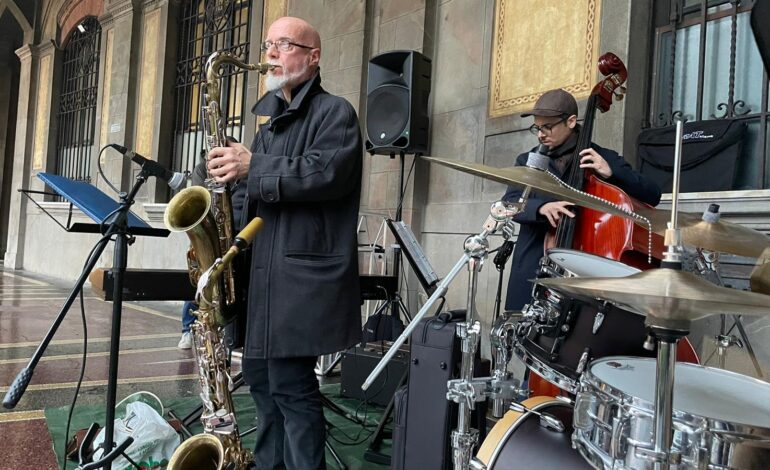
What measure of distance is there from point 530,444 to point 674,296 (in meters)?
0.76

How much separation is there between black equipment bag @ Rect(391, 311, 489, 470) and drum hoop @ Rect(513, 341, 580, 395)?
308 millimetres

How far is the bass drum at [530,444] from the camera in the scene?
60.6 inches

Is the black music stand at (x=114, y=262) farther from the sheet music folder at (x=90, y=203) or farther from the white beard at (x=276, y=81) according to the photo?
the white beard at (x=276, y=81)

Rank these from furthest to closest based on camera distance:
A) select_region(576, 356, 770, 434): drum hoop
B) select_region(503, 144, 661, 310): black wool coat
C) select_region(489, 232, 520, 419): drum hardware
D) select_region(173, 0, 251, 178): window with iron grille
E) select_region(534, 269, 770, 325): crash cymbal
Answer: select_region(173, 0, 251, 178): window with iron grille → select_region(503, 144, 661, 310): black wool coat → select_region(489, 232, 520, 419): drum hardware → select_region(576, 356, 770, 434): drum hoop → select_region(534, 269, 770, 325): crash cymbal

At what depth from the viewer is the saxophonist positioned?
188 cm

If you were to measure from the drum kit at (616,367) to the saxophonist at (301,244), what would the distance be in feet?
0.94

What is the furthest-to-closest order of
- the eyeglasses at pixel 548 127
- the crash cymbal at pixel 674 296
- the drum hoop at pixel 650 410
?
the eyeglasses at pixel 548 127 → the drum hoop at pixel 650 410 → the crash cymbal at pixel 674 296

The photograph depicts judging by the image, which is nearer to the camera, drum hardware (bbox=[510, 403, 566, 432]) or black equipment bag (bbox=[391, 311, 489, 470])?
drum hardware (bbox=[510, 403, 566, 432])

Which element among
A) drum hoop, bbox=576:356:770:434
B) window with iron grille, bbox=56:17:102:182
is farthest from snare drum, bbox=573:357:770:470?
window with iron grille, bbox=56:17:102:182

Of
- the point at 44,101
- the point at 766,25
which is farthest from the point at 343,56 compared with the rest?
the point at 44,101

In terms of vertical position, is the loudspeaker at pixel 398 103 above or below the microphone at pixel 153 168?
above

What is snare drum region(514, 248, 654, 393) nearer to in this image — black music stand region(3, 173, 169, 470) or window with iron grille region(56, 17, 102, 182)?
black music stand region(3, 173, 169, 470)

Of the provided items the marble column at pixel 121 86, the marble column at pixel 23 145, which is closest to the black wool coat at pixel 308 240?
the marble column at pixel 121 86

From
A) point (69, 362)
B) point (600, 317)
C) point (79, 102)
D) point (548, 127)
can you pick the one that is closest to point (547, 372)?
point (600, 317)
